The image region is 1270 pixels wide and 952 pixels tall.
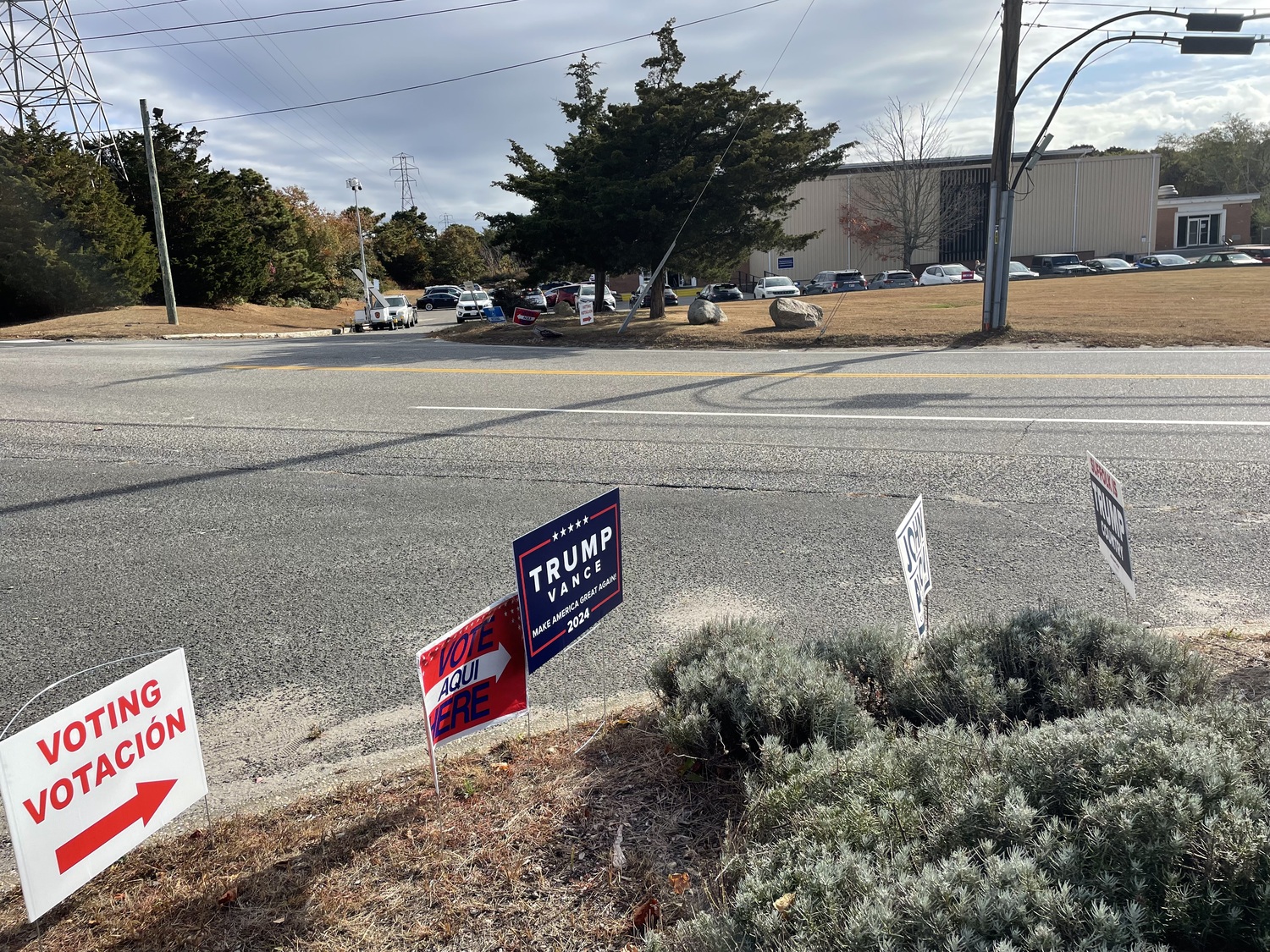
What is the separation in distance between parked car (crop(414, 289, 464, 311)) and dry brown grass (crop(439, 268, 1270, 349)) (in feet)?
107

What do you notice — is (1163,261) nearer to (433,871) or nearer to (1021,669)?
(1021,669)

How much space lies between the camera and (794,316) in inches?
852

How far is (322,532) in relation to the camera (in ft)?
22.5

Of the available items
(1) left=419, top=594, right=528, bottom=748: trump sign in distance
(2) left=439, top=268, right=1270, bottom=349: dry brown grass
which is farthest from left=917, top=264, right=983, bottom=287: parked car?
(1) left=419, top=594, right=528, bottom=748: trump sign in distance

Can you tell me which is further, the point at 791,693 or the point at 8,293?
the point at 8,293

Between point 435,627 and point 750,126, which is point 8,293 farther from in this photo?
point 435,627

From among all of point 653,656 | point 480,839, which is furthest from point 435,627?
point 480,839

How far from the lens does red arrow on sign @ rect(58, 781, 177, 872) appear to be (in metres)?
2.46

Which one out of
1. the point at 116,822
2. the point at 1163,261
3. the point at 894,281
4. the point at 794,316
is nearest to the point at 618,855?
the point at 116,822

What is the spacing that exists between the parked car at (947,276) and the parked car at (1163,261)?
9189 millimetres

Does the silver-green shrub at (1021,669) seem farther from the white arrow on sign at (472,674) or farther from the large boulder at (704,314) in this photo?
the large boulder at (704,314)

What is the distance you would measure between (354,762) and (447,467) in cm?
526

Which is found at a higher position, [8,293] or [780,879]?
[8,293]

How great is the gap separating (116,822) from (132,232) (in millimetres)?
41811
